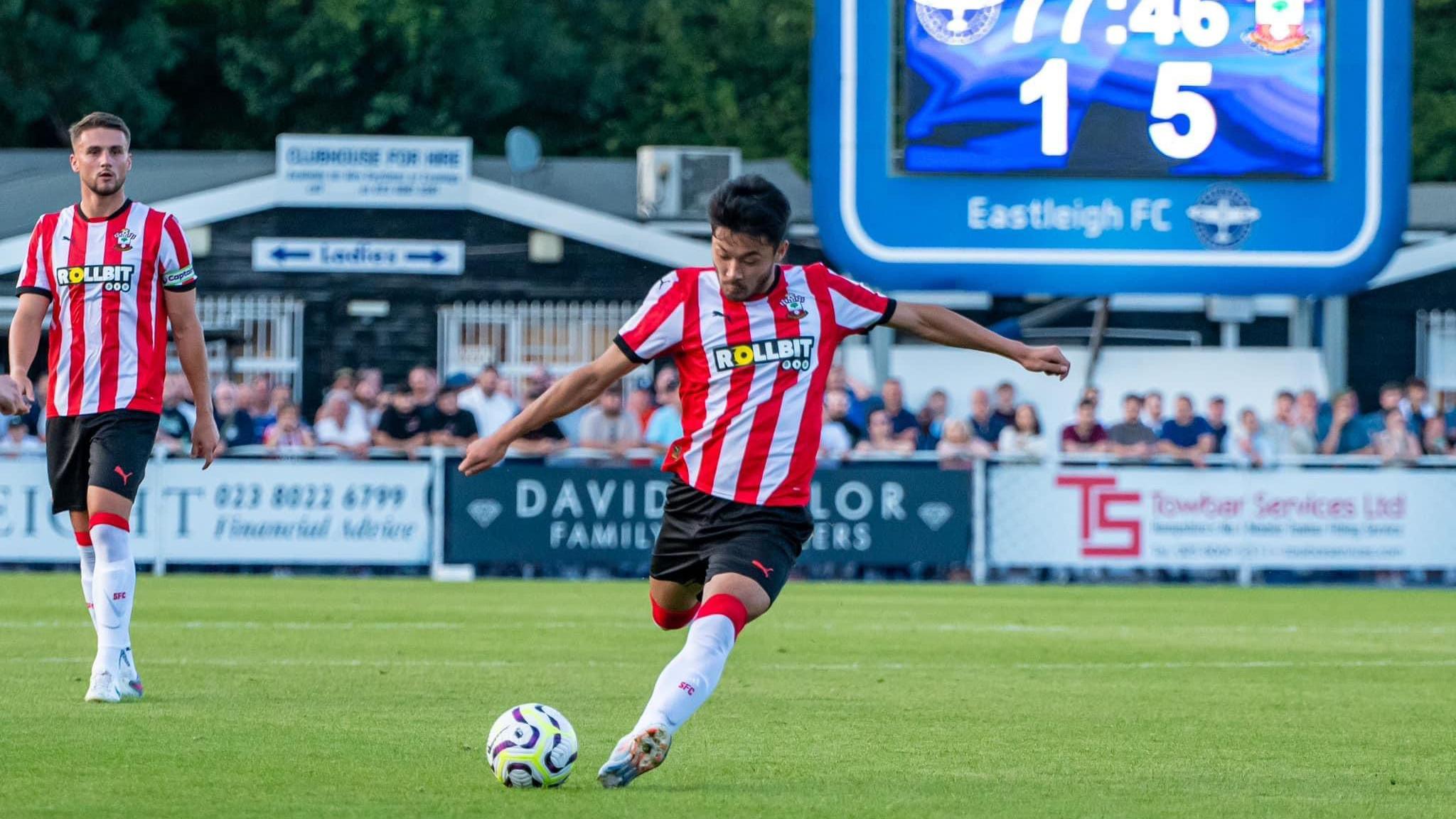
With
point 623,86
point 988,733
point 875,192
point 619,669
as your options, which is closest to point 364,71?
point 623,86

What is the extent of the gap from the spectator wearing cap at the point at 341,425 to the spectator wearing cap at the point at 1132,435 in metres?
6.47

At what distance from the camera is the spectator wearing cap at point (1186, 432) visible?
65.0 feet

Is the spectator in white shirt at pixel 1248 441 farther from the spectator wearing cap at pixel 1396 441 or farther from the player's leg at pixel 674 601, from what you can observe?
the player's leg at pixel 674 601

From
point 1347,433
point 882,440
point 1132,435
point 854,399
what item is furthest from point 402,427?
point 1347,433

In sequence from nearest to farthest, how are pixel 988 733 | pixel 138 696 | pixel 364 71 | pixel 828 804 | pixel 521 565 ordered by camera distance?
pixel 828 804
pixel 988 733
pixel 138 696
pixel 521 565
pixel 364 71

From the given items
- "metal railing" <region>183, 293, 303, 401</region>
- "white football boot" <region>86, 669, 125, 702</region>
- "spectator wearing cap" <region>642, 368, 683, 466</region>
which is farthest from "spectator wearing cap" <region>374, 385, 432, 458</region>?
"white football boot" <region>86, 669, 125, 702</region>

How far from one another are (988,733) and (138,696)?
332 centimetres

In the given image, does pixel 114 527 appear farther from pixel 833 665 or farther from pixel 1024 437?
pixel 1024 437

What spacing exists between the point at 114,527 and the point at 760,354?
3.14m

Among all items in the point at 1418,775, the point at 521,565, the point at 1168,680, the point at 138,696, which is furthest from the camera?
the point at 521,565

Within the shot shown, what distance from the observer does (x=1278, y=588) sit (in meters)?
19.3

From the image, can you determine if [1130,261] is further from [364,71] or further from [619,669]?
[364,71]

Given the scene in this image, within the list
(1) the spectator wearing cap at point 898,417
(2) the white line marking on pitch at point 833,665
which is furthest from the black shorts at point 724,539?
(1) the spectator wearing cap at point 898,417

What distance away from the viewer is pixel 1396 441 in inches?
789
